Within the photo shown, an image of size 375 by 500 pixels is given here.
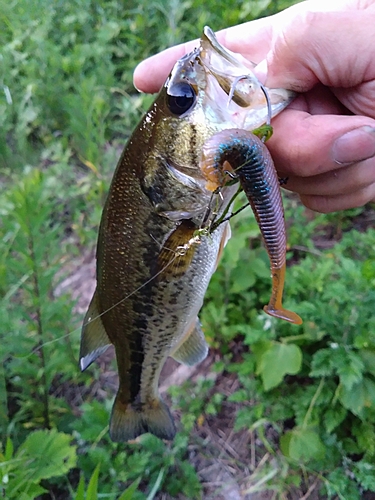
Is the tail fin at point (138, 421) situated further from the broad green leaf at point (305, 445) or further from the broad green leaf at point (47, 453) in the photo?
the broad green leaf at point (305, 445)

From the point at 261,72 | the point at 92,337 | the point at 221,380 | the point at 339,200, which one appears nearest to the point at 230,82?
the point at 261,72

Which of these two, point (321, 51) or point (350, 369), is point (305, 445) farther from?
point (321, 51)

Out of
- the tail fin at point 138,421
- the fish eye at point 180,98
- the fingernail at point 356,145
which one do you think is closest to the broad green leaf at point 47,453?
the tail fin at point 138,421

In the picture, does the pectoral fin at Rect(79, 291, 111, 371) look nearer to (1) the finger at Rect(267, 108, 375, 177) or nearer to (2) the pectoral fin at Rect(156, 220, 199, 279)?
(2) the pectoral fin at Rect(156, 220, 199, 279)

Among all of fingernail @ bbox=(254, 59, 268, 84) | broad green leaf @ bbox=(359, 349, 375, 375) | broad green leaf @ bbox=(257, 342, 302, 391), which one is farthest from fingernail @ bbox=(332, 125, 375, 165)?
broad green leaf @ bbox=(257, 342, 302, 391)

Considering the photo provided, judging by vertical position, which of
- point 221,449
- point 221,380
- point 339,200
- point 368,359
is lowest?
point 221,449

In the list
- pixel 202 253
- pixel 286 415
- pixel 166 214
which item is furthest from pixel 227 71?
pixel 286 415
